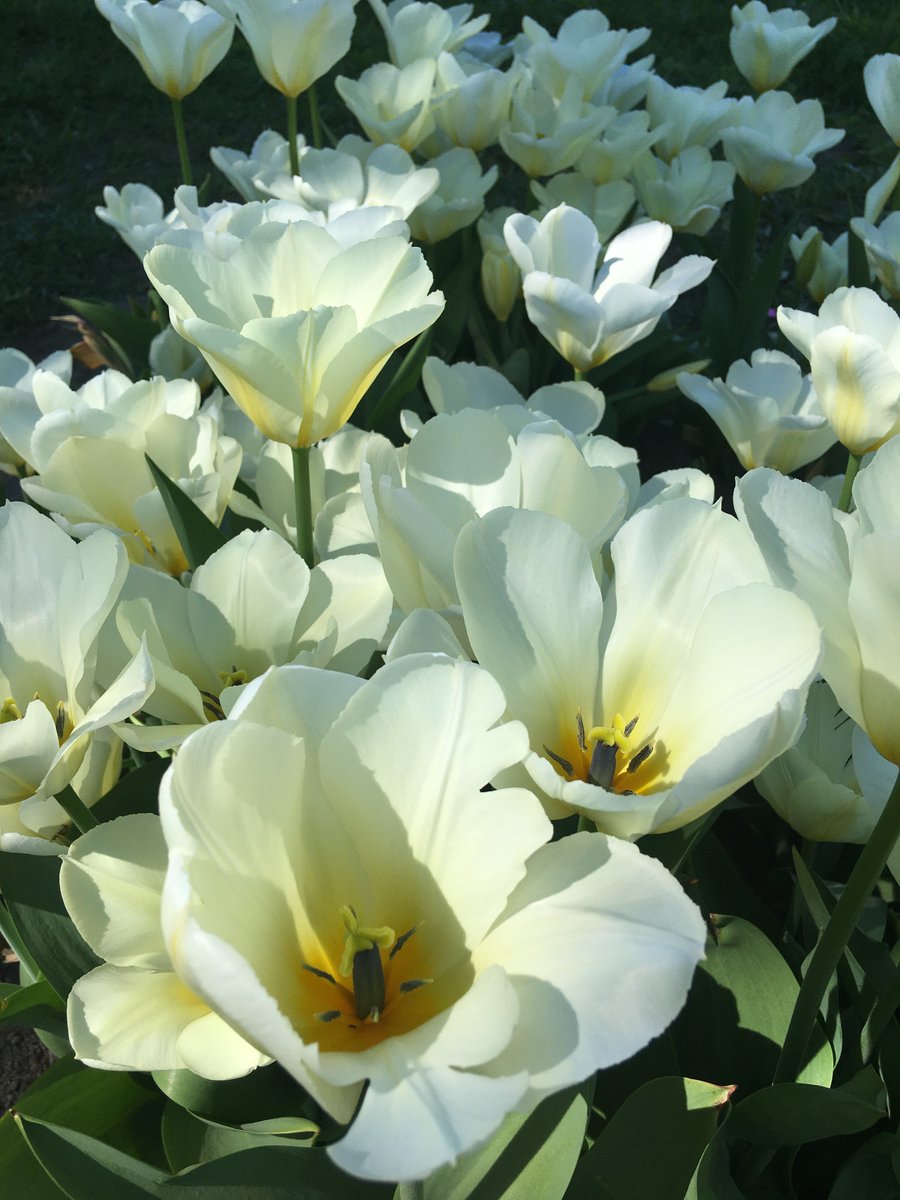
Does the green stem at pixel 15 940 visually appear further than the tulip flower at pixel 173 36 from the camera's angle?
No

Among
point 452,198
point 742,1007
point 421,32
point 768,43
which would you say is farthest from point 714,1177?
point 768,43

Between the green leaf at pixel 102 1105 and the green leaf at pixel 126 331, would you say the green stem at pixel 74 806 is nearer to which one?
the green leaf at pixel 102 1105

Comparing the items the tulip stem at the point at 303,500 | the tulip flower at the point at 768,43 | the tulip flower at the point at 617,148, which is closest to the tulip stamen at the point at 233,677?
the tulip stem at the point at 303,500

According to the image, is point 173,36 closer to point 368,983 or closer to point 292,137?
point 292,137

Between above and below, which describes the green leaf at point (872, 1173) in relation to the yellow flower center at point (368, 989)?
below

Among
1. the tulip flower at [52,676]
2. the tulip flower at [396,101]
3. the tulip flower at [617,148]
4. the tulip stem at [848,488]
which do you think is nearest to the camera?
the tulip flower at [52,676]

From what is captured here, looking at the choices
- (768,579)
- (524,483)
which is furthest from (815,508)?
(524,483)

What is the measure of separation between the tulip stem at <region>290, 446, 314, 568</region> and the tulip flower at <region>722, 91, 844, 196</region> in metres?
1.61

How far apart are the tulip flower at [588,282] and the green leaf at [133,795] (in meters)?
0.72

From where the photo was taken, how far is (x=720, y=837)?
5.59ft

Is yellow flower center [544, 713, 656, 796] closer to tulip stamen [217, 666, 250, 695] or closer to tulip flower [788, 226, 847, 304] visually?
tulip stamen [217, 666, 250, 695]

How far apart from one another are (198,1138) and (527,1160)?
0.96 feet

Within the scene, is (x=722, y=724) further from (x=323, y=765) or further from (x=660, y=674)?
(x=323, y=765)

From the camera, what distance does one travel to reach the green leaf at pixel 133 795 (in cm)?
93
